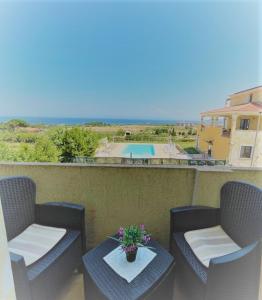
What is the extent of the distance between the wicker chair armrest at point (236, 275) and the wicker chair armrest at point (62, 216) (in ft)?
3.32

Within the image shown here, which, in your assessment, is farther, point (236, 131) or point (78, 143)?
point (78, 143)

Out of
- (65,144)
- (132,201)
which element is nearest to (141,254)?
(132,201)

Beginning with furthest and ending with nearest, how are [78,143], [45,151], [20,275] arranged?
[78,143] < [45,151] < [20,275]

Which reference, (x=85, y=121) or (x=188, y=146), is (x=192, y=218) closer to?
(x=188, y=146)

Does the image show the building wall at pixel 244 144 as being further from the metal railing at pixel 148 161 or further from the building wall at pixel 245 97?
the building wall at pixel 245 97

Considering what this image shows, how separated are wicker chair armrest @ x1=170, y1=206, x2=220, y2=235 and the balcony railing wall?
0.21m

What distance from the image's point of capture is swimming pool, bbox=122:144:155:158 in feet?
6.95

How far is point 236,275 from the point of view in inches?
45.5

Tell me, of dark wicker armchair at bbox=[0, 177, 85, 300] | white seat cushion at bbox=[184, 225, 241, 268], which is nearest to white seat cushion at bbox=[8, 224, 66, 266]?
dark wicker armchair at bbox=[0, 177, 85, 300]

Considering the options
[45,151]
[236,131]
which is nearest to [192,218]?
[236,131]

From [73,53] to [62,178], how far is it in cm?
125

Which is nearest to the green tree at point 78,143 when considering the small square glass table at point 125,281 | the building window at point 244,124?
the small square glass table at point 125,281

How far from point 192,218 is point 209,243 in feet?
0.79

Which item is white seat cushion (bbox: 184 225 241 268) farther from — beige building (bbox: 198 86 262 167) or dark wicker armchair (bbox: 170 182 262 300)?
beige building (bbox: 198 86 262 167)
